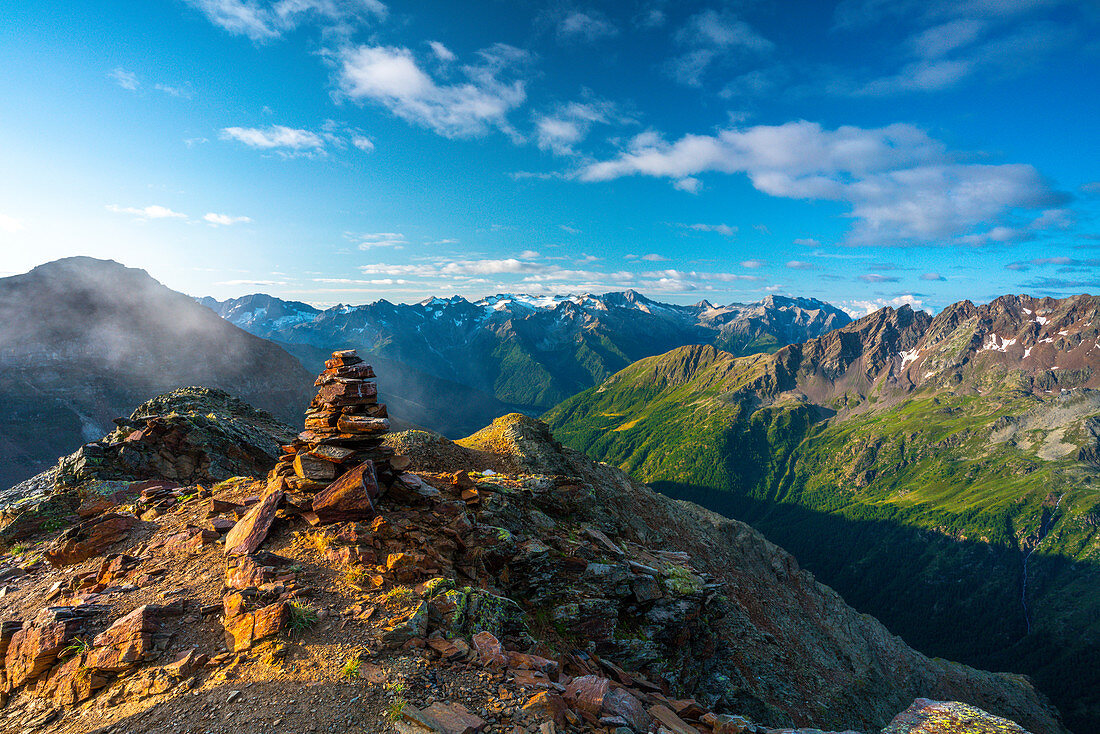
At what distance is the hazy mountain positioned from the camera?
11894cm

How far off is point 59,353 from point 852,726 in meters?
209

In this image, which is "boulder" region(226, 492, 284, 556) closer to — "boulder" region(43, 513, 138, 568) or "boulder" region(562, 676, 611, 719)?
"boulder" region(43, 513, 138, 568)

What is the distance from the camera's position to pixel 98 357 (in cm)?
13612

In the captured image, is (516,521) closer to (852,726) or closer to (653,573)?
(653,573)

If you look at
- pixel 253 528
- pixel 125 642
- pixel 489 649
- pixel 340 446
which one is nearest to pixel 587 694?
pixel 489 649

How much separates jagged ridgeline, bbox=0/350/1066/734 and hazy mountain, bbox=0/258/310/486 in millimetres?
132861

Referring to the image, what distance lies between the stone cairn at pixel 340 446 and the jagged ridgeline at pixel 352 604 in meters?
0.11

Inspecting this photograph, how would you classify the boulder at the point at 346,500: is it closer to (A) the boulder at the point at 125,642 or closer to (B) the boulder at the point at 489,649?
(A) the boulder at the point at 125,642

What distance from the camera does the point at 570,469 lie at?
43.2 m

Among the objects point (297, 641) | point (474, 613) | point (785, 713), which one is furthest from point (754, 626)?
point (297, 641)

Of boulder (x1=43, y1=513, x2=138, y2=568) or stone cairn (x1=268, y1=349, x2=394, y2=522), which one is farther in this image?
stone cairn (x1=268, y1=349, x2=394, y2=522)

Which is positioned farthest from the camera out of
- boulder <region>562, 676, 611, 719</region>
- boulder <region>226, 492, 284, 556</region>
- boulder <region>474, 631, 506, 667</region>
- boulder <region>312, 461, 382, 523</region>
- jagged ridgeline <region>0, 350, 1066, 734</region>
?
boulder <region>312, 461, 382, 523</region>

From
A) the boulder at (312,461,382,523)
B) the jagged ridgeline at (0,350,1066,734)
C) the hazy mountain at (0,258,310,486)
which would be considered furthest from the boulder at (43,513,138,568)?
the hazy mountain at (0,258,310,486)

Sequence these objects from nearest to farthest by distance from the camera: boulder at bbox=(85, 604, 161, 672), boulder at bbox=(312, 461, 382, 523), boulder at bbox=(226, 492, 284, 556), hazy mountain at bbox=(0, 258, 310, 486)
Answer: boulder at bbox=(85, 604, 161, 672), boulder at bbox=(226, 492, 284, 556), boulder at bbox=(312, 461, 382, 523), hazy mountain at bbox=(0, 258, 310, 486)
